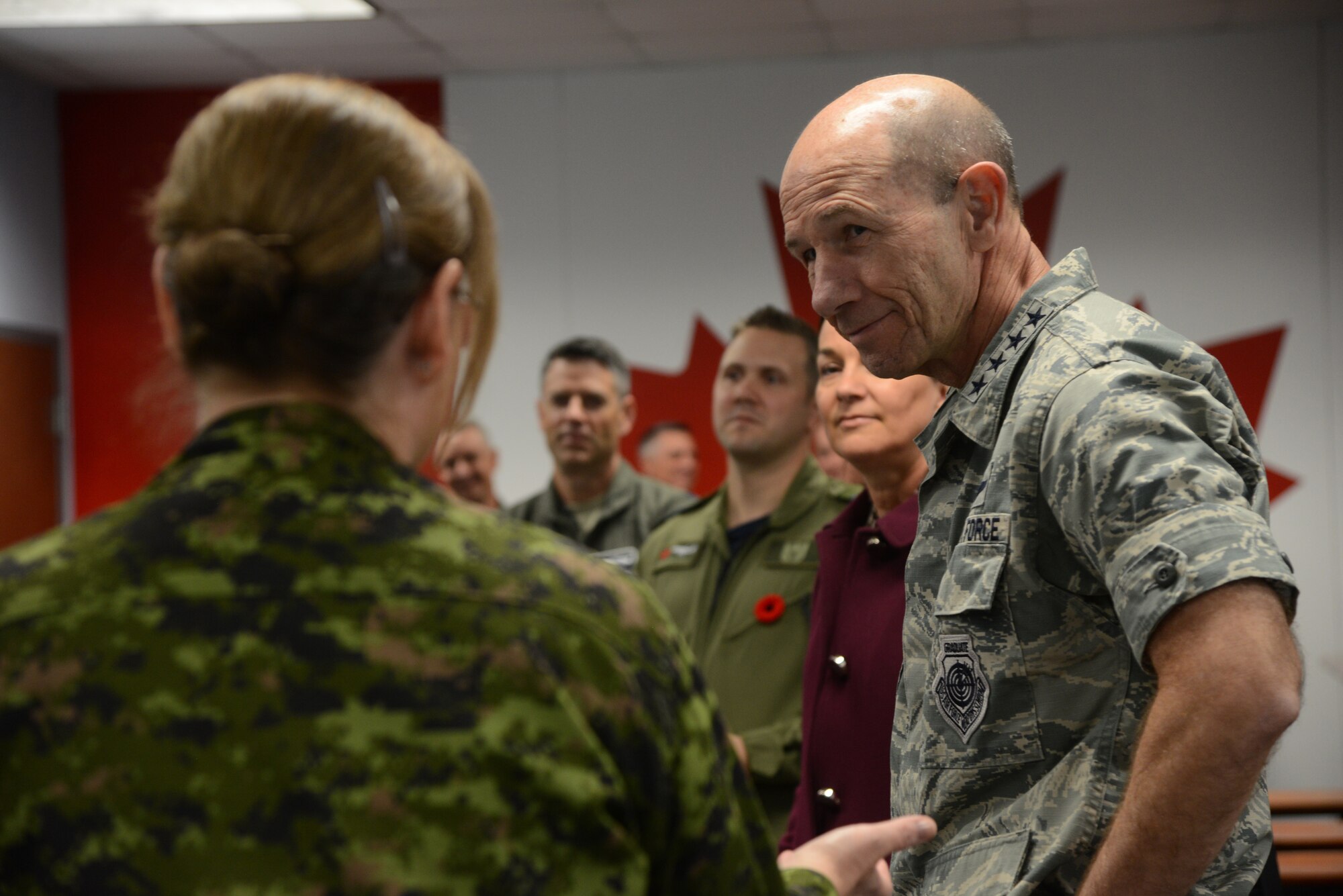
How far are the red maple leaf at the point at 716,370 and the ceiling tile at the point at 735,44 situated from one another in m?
0.62

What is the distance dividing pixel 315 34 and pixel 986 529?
4801 millimetres

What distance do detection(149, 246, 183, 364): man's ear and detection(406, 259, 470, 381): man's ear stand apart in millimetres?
145

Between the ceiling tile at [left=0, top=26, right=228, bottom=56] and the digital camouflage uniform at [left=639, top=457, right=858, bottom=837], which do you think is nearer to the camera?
the digital camouflage uniform at [left=639, top=457, right=858, bottom=837]

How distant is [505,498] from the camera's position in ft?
18.3

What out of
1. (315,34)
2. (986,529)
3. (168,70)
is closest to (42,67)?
(168,70)

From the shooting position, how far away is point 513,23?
16.4 ft

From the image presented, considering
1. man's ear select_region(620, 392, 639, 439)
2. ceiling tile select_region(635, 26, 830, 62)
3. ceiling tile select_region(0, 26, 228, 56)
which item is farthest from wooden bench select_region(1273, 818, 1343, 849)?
ceiling tile select_region(0, 26, 228, 56)

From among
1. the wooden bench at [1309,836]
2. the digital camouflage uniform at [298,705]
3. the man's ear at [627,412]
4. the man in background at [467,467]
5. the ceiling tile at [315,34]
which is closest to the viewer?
the digital camouflage uniform at [298,705]

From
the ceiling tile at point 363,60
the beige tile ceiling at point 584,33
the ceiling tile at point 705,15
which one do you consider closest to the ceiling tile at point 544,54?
the beige tile ceiling at point 584,33

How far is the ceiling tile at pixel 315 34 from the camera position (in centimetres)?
499

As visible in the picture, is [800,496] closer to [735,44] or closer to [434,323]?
[434,323]

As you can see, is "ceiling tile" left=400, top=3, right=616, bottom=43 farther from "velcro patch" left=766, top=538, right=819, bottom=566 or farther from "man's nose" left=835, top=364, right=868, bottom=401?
"man's nose" left=835, top=364, right=868, bottom=401

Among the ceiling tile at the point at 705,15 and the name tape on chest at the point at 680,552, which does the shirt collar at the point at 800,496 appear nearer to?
the name tape on chest at the point at 680,552

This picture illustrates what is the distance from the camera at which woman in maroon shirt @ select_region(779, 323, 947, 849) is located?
5.85ft
